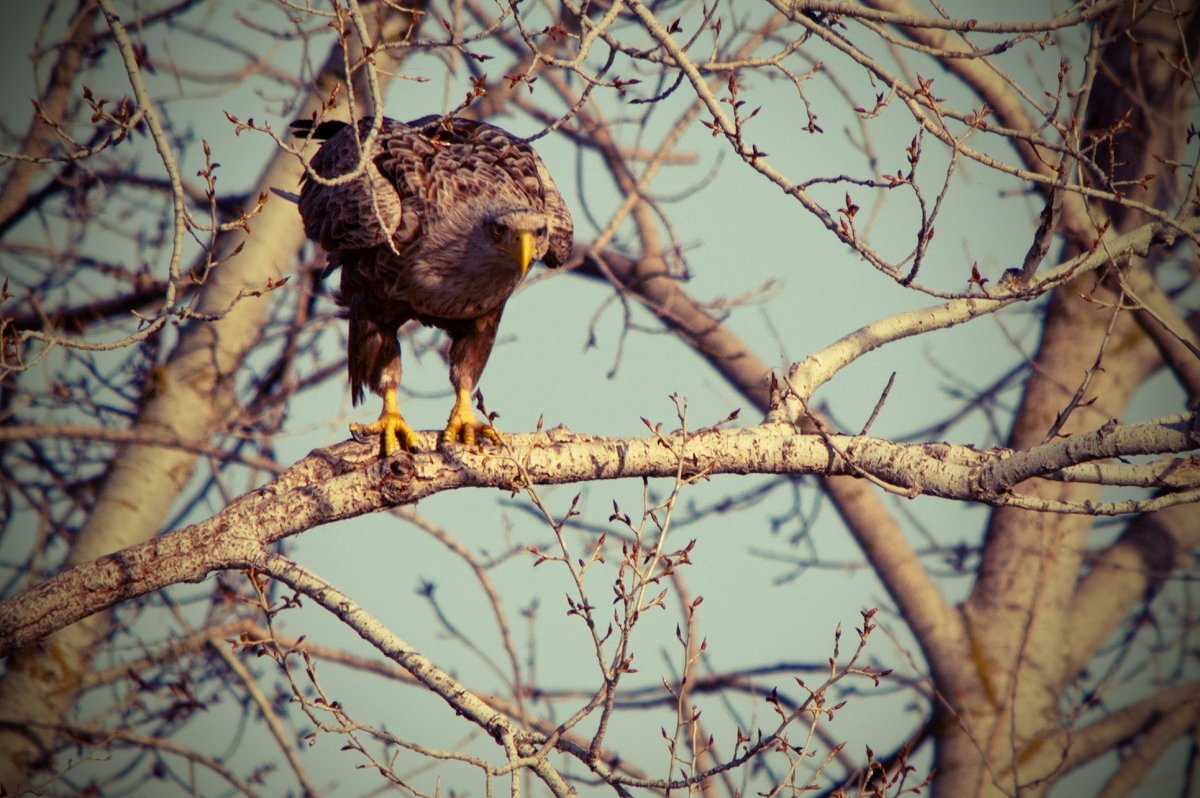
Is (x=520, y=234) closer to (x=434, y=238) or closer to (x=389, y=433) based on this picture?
(x=434, y=238)

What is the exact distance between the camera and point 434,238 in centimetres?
465

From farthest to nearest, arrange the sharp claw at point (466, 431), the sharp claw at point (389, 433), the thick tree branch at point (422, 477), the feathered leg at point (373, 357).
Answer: the feathered leg at point (373, 357) < the sharp claw at point (466, 431) < the sharp claw at point (389, 433) < the thick tree branch at point (422, 477)

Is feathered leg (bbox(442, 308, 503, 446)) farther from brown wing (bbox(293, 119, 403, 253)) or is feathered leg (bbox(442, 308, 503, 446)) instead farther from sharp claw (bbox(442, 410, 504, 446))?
brown wing (bbox(293, 119, 403, 253))

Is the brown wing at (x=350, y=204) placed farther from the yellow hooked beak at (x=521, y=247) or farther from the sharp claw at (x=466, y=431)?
the sharp claw at (x=466, y=431)

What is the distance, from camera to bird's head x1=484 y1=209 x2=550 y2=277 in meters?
4.43

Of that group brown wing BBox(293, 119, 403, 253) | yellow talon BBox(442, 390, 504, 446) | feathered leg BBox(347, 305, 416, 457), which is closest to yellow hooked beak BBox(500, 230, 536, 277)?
brown wing BBox(293, 119, 403, 253)

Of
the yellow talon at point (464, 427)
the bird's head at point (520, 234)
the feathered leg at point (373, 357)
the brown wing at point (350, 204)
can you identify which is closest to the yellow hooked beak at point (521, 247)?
the bird's head at point (520, 234)

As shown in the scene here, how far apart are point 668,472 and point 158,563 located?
1.71 m

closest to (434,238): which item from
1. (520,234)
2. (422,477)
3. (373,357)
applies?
(520,234)

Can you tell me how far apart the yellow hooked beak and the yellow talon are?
65 centimetres

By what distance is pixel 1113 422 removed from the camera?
337cm

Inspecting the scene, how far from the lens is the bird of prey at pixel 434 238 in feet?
15.1

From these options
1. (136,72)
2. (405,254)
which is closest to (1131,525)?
(405,254)

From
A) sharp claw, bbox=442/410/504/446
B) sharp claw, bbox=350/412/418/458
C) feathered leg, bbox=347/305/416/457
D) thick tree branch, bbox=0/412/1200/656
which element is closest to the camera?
thick tree branch, bbox=0/412/1200/656
